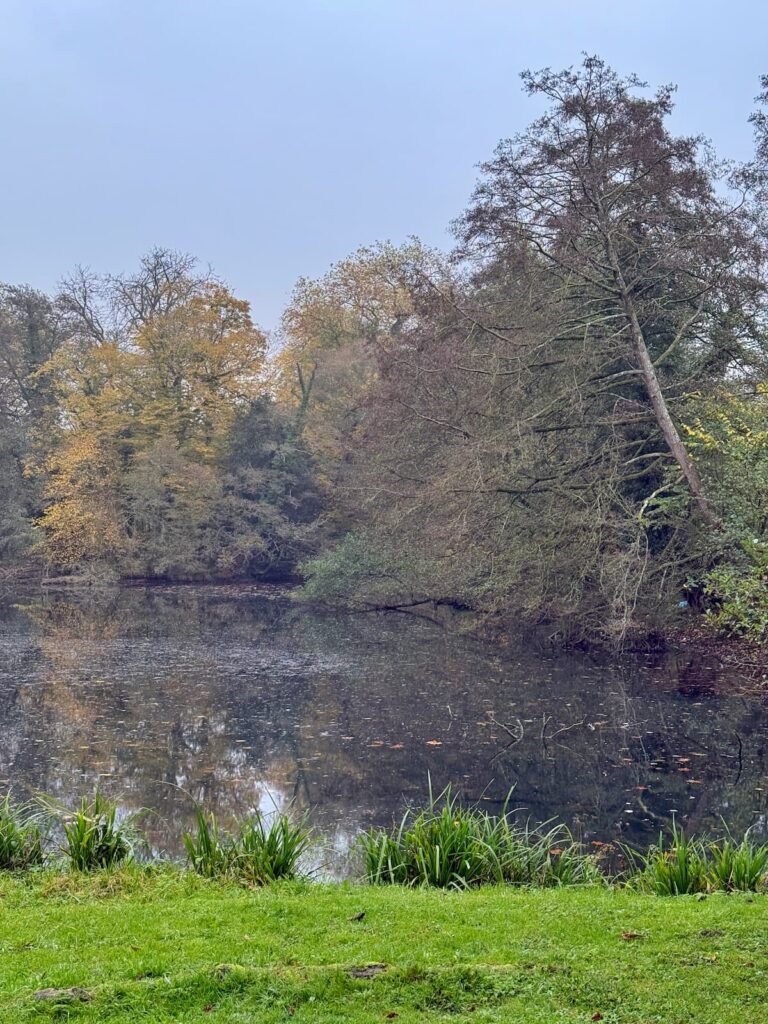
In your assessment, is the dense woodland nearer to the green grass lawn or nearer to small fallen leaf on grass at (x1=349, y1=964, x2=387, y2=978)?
the green grass lawn

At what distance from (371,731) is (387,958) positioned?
8.01m

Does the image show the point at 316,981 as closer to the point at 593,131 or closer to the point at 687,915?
the point at 687,915

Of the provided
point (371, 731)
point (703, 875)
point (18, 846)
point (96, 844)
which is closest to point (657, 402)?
point (371, 731)

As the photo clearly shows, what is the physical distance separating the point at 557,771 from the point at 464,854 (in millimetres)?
4366

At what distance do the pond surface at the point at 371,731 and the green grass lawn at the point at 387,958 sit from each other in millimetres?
2603

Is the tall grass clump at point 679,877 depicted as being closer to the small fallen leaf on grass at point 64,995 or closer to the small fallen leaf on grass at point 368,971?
the small fallen leaf on grass at point 368,971

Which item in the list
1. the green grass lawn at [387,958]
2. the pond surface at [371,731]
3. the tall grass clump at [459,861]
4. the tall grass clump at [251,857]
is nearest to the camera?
the green grass lawn at [387,958]

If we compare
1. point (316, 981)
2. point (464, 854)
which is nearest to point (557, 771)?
point (464, 854)

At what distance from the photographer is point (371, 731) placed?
38.5 ft

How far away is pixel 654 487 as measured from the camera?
718 inches

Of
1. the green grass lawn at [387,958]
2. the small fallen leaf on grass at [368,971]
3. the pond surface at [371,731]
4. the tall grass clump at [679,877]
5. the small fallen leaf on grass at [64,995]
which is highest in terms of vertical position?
the small fallen leaf on grass at [64,995]

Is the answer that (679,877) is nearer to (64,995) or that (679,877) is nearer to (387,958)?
(387,958)

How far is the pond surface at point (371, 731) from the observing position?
29.1ft

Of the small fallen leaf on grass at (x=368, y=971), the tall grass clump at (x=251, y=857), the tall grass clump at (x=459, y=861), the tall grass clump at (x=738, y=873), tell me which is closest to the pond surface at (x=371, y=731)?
the tall grass clump at (x=459, y=861)
